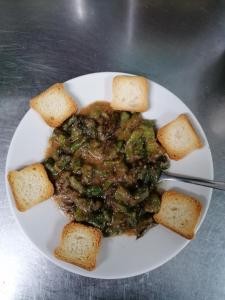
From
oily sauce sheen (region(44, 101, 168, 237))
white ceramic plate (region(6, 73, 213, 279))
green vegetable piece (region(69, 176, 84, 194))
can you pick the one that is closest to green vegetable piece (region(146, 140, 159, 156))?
oily sauce sheen (region(44, 101, 168, 237))

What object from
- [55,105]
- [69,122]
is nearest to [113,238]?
[69,122]

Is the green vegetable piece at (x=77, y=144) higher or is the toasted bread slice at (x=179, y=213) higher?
the green vegetable piece at (x=77, y=144)

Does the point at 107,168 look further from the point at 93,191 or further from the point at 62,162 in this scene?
the point at 62,162

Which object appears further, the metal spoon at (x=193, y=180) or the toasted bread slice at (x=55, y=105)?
the toasted bread slice at (x=55, y=105)

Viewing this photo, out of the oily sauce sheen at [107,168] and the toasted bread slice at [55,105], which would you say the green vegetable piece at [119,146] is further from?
the toasted bread slice at [55,105]

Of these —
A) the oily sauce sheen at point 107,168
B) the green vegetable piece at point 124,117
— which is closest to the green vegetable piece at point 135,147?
the oily sauce sheen at point 107,168

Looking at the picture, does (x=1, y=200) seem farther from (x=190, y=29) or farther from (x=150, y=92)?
(x=190, y=29)
